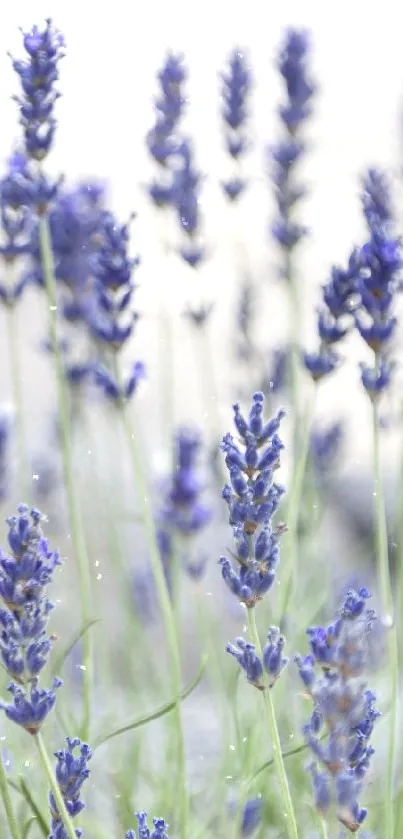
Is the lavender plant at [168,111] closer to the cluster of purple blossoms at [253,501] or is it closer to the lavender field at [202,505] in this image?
the lavender field at [202,505]

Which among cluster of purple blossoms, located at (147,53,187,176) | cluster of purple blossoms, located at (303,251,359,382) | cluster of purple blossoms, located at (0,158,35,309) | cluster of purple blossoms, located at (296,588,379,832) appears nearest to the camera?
cluster of purple blossoms, located at (296,588,379,832)

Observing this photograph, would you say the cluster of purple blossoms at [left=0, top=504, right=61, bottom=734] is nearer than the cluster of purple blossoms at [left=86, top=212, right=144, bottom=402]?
Yes

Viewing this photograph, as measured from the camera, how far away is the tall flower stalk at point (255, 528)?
1.61 ft

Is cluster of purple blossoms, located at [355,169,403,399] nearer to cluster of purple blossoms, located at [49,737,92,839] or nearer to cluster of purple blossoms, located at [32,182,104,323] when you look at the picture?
cluster of purple blossoms, located at [49,737,92,839]

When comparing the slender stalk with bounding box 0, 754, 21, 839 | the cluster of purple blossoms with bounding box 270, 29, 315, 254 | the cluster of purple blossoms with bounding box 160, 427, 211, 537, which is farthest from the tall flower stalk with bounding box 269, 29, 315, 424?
the slender stalk with bounding box 0, 754, 21, 839

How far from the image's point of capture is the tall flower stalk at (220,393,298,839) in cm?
49

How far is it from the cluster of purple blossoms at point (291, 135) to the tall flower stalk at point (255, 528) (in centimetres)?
60

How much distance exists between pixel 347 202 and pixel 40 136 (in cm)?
238

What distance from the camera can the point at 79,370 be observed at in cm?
116

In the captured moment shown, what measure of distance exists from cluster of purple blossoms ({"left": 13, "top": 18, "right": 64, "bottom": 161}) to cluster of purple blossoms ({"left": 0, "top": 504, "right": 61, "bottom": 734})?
12.7 inches

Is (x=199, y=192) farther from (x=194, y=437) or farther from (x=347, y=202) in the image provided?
(x=347, y=202)

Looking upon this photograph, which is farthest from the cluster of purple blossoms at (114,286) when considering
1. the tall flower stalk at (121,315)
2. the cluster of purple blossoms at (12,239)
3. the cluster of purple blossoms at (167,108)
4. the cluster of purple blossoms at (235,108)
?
the cluster of purple blossoms at (235,108)

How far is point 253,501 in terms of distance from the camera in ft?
1.61

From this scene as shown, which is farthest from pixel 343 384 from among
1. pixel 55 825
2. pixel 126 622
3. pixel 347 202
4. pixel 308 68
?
pixel 55 825
